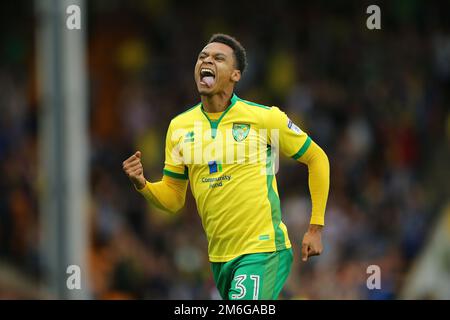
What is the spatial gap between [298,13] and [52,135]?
11.1 m

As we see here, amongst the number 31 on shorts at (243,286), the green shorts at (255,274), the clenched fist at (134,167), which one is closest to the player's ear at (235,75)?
the clenched fist at (134,167)

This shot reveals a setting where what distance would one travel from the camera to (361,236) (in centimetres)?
1602

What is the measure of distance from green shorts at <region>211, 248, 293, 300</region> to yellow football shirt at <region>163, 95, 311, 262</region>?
0.05 meters

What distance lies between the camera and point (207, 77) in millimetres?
7844

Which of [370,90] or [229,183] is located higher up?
[370,90]

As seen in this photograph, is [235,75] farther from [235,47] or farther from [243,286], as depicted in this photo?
[243,286]

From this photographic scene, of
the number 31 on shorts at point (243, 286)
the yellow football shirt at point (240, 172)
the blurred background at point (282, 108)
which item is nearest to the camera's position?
the number 31 on shorts at point (243, 286)

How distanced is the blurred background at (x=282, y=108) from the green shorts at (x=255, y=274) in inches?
206

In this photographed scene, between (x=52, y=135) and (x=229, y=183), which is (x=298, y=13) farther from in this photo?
(x=229, y=183)

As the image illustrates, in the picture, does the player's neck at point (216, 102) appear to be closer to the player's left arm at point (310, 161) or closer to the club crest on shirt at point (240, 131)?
the club crest on shirt at point (240, 131)

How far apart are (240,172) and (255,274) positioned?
26.5 inches

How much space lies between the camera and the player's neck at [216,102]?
7965 mm

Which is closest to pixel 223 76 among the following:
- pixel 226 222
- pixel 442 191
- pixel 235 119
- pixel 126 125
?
pixel 235 119

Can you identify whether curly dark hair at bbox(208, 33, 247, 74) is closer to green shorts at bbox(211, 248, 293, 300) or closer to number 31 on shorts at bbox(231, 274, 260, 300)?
green shorts at bbox(211, 248, 293, 300)
